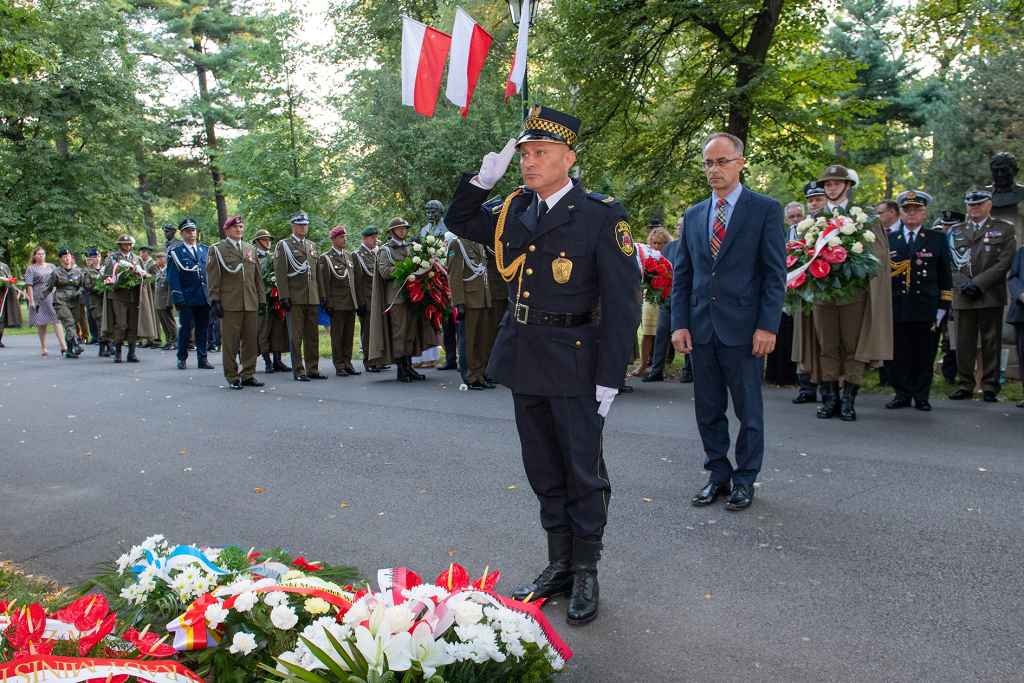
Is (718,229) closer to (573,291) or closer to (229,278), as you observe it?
(573,291)

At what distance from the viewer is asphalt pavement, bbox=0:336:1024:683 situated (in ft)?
10.6

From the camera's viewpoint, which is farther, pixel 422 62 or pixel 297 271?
pixel 297 271

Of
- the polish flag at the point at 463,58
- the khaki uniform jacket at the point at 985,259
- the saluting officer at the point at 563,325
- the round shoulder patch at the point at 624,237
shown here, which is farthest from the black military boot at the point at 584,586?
the khaki uniform jacket at the point at 985,259

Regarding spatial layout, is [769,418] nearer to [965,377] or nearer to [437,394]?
[965,377]

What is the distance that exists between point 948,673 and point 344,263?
1129 cm

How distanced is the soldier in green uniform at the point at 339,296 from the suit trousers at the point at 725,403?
27.8ft

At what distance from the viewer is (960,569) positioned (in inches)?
154

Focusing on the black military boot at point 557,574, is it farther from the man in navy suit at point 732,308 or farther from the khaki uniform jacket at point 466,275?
the khaki uniform jacket at point 466,275

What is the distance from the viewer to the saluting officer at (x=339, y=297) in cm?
1280

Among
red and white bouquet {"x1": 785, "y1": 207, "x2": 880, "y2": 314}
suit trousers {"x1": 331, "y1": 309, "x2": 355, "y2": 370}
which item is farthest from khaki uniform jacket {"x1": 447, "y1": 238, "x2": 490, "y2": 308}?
red and white bouquet {"x1": 785, "y1": 207, "x2": 880, "y2": 314}

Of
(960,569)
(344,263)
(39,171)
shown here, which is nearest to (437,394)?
(344,263)

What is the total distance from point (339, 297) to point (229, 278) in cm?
193

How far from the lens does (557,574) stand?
3.69 meters

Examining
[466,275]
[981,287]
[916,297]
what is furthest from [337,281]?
[981,287]
